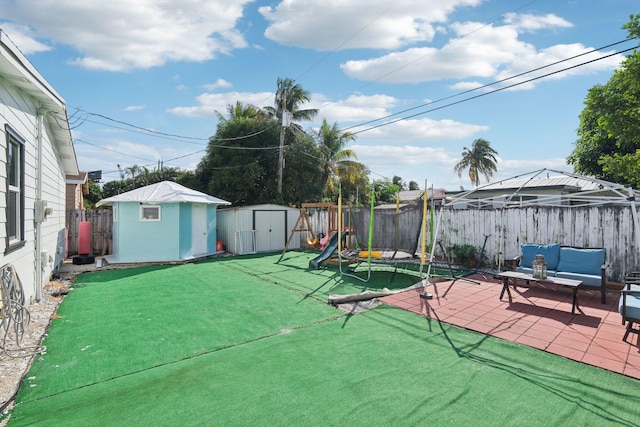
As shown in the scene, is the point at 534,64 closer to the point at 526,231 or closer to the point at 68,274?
the point at 526,231

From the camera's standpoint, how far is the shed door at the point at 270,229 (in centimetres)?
1419

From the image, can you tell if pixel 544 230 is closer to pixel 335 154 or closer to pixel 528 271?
pixel 528 271

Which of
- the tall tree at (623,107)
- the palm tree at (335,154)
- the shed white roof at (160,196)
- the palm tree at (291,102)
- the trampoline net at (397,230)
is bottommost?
the trampoline net at (397,230)

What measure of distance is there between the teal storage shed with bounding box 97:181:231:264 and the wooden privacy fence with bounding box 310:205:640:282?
7.57 m

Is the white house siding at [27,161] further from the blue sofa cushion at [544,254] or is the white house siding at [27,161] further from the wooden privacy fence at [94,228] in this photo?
the blue sofa cushion at [544,254]

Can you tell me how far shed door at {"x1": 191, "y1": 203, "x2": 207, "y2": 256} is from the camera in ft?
40.7

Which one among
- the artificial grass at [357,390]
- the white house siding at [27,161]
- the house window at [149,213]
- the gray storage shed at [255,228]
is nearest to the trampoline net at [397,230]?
the artificial grass at [357,390]

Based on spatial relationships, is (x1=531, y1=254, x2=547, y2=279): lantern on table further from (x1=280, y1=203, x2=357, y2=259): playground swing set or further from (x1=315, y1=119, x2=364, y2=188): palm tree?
(x1=315, y1=119, x2=364, y2=188): palm tree

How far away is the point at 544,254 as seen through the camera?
23.5ft

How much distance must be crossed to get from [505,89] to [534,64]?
1.00 m

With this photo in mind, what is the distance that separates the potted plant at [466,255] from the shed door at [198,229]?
8.80 metres

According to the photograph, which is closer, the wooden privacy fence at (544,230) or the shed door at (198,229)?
the wooden privacy fence at (544,230)

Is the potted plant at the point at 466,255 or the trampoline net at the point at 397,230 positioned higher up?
the trampoline net at the point at 397,230

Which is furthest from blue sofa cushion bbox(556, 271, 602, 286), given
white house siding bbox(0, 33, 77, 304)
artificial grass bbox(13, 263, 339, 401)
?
white house siding bbox(0, 33, 77, 304)
